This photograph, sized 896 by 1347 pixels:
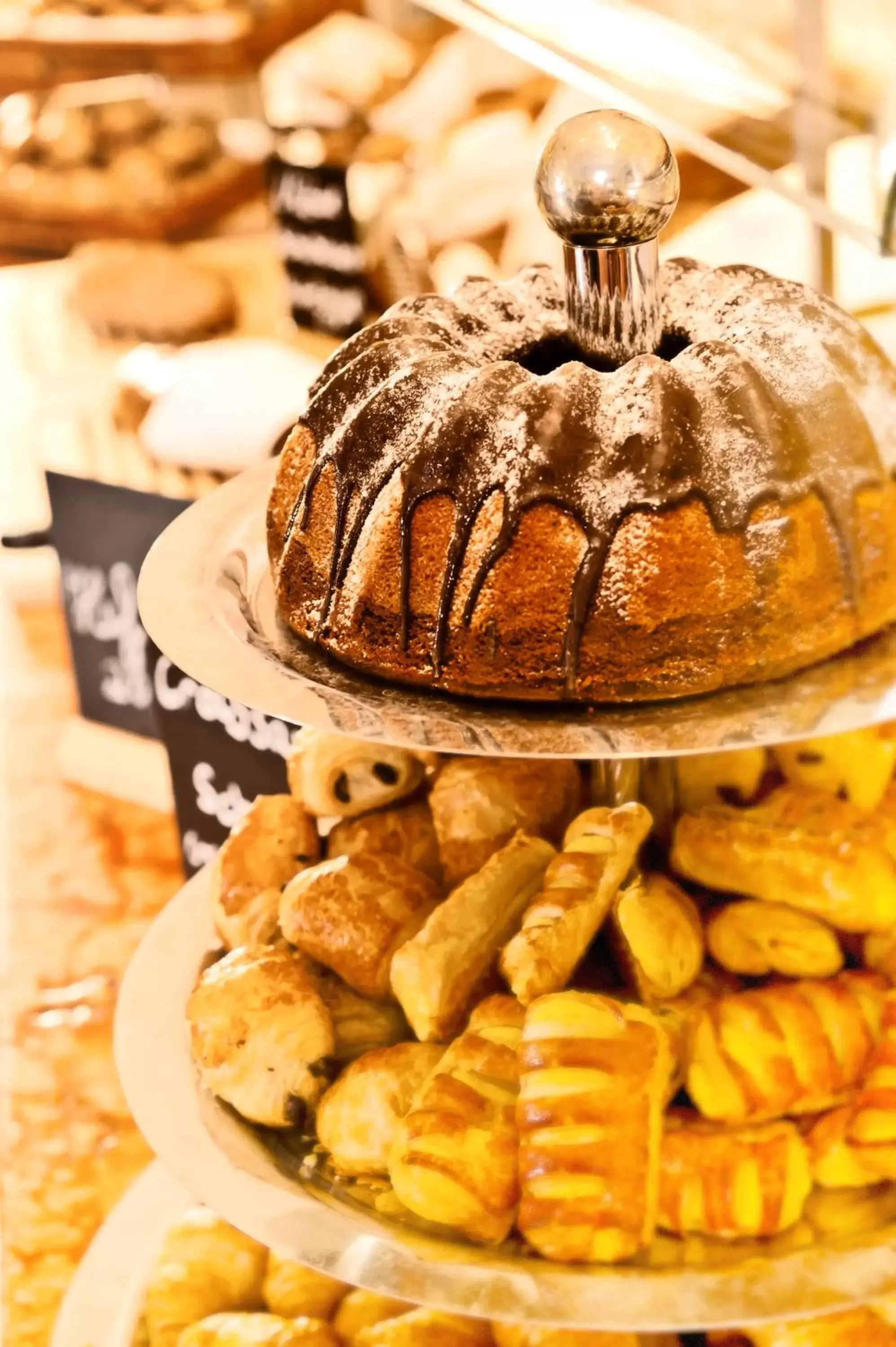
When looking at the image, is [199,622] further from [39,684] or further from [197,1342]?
[39,684]

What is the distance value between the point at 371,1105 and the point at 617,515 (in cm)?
38

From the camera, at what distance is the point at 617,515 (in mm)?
784

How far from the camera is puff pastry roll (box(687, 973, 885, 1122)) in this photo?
86 cm

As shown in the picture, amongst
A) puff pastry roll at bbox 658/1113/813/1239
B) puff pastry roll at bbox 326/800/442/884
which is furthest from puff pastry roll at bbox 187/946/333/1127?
puff pastry roll at bbox 658/1113/813/1239

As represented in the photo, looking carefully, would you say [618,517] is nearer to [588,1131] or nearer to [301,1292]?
[588,1131]

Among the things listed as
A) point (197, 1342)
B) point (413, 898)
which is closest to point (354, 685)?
point (413, 898)

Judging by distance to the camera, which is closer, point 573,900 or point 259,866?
point 573,900

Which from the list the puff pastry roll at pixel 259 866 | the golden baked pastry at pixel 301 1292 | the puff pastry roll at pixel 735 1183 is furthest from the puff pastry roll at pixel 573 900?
the golden baked pastry at pixel 301 1292

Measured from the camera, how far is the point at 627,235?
32.2 inches

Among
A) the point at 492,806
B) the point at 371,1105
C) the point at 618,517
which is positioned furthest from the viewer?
the point at 492,806

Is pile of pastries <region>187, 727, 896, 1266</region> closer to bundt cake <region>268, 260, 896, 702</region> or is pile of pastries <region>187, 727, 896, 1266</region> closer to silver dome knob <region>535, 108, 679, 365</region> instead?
bundt cake <region>268, 260, 896, 702</region>

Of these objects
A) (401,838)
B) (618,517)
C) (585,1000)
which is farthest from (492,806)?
(618,517)

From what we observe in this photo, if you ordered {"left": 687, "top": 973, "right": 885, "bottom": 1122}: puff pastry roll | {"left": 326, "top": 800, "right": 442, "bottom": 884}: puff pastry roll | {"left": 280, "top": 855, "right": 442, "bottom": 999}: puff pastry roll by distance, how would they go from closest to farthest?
{"left": 687, "top": 973, "right": 885, "bottom": 1122}: puff pastry roll
{"left": 280, "top": 855, "right": 442, "bottom": 999}: puff pastry roll
{"left": 326, "top": 800, "right": 442, "bottom": 884}: puff pastry roll

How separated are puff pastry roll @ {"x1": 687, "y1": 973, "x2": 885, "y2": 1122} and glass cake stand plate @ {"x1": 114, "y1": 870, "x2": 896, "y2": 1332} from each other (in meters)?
0.07
